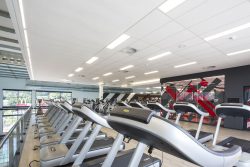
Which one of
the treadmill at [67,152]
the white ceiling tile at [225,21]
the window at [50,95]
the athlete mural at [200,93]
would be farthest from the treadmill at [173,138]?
the window at [50,95]

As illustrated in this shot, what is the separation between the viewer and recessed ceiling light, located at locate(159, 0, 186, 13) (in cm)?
254

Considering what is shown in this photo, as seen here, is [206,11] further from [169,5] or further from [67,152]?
[67,152]

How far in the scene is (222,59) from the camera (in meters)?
5.71

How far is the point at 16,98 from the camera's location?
45.8 feet

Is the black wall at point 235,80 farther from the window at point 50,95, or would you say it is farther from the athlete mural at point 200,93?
the window at point 50,95

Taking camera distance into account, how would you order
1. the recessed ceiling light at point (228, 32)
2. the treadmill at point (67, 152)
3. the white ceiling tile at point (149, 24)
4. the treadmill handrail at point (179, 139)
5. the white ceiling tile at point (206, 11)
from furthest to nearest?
the recessed ceiling light at point (228, 32) < the white ceiling tile at point (149, 24) < the white ceiling tile at point (206, 11) < the treadmill at point (67, 152) < the treadmill handrail at point (179, 139)

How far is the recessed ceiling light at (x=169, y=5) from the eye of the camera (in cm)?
254

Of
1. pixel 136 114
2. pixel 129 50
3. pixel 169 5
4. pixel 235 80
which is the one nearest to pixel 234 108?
pixel 169 5

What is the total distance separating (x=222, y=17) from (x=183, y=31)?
805 mm

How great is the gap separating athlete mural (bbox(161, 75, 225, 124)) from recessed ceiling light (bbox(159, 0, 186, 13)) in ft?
19.0

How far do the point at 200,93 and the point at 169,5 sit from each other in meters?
6.72

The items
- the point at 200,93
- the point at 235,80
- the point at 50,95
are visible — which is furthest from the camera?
the point at 50,95

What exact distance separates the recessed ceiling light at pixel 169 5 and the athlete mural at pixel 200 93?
5.80 meters

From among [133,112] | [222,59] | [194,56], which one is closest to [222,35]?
[194,56]
